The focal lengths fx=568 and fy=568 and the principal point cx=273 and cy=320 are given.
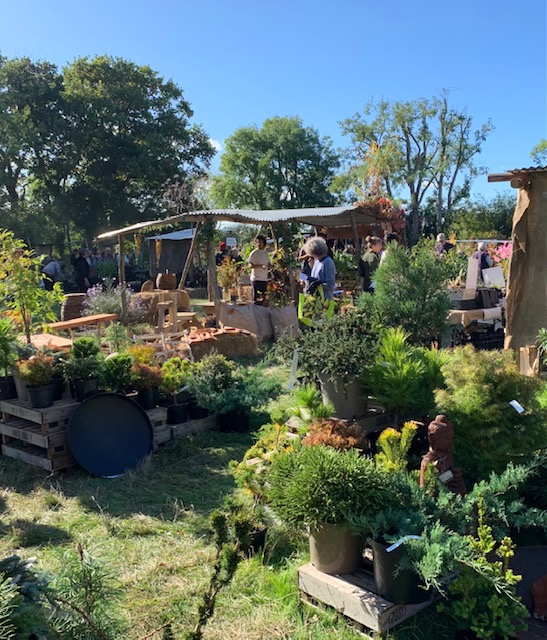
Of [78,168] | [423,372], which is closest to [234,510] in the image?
[423,372]

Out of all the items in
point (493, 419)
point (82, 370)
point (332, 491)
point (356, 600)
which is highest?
point (82, 370)

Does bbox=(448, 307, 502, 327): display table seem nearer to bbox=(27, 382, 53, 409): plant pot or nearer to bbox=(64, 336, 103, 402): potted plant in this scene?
bbox=(64, 336, 103, 402): potted plant

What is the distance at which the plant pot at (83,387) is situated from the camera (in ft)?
14.8

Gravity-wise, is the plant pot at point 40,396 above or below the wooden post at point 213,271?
below

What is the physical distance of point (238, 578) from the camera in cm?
290

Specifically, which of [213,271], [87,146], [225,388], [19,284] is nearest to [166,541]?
[225,388]

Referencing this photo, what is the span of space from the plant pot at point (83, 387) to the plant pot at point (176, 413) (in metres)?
0.74

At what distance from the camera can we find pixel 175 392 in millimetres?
5137

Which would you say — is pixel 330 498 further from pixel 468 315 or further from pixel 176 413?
pixel 468 315

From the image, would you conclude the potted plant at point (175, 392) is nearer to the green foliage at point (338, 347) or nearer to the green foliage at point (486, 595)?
the green foliage at point (338, 347)

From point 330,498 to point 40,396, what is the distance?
9.32 ft

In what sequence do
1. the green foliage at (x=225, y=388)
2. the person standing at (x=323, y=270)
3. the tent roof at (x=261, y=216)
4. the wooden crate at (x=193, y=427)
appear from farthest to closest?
the tent roof at (x=261, y=216)
the person standing at (x=323, y=270)
the green foliage at (x=225, y=388)
the wooden crate at (x=193, y=427)

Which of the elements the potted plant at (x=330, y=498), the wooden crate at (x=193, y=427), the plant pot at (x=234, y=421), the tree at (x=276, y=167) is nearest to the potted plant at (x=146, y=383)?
the wooden crate at (x=193, y=427)

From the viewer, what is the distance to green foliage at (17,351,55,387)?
14.3 feet
